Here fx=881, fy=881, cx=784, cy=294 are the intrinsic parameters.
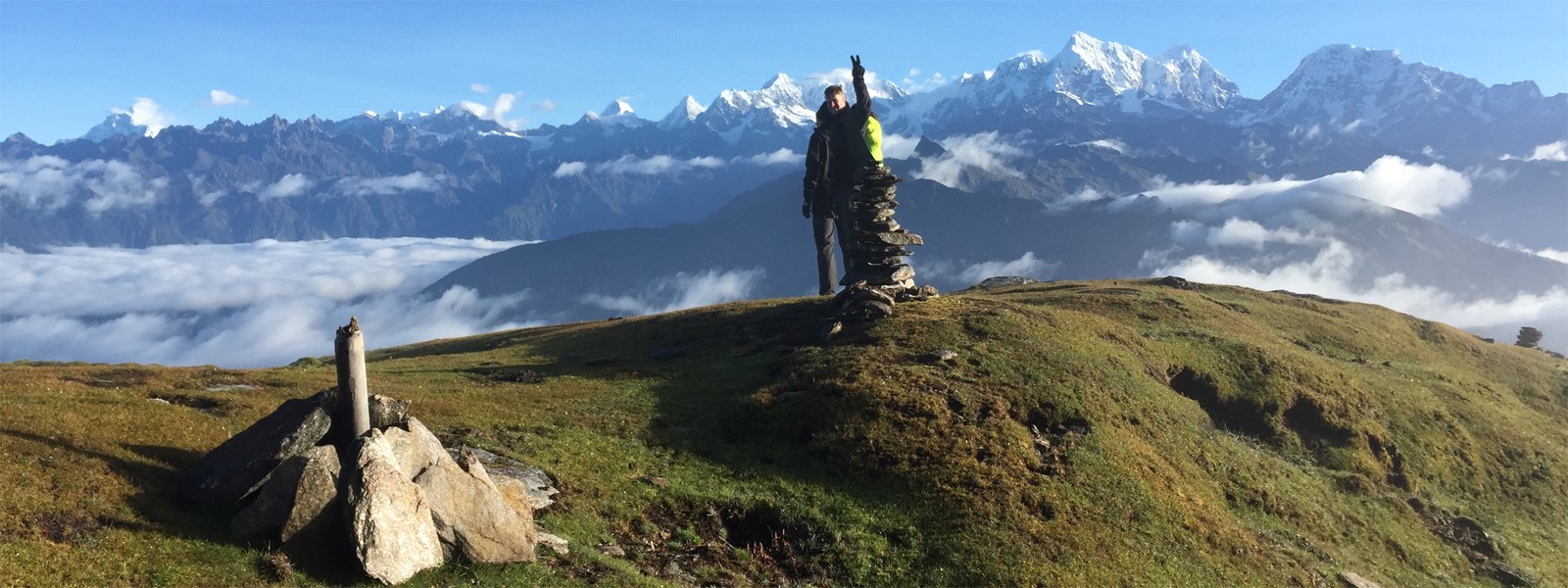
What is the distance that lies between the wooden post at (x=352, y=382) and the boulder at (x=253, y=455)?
0.63 meters

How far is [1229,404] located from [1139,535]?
992 inches

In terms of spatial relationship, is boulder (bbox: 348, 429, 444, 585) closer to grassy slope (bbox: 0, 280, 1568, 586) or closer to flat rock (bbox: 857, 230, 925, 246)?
grassy slope (bbox: 0, 280, 1568, 586)

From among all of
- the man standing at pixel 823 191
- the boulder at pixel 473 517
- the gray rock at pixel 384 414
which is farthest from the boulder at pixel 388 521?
the man standing at pixel 823 191

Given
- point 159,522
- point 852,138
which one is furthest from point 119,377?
point 852,138

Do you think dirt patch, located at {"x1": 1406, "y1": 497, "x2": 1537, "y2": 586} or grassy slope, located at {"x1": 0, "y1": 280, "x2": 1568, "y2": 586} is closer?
grassy slope, located at {"x1": 0, "y1": 280, "x2": 1568, "y2": 586}

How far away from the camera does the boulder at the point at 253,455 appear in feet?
87.1

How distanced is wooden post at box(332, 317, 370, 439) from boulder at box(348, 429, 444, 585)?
133 inches

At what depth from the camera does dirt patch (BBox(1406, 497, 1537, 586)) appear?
146 feet

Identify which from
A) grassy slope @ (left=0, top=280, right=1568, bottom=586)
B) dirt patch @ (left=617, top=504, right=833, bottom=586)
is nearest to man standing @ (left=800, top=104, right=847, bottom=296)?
grassy slope @ (left=0, top=280, right=1568, bottom=586)

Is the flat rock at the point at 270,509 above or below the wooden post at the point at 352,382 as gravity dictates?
below

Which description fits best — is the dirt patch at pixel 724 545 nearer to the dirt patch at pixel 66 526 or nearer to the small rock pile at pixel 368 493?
the small rock pile at pixel 368 493

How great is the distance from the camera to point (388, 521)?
24312 millimetres

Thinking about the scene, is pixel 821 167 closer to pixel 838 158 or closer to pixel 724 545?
pixel 838 158

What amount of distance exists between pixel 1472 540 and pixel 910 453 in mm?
32598
